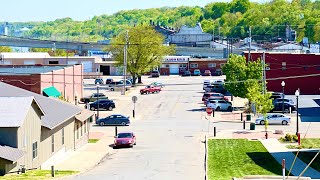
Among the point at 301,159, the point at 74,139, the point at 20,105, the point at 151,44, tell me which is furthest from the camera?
the point at 151,44

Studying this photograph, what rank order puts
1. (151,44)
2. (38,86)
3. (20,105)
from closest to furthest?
(20,105)
(38,86)
(151,44)

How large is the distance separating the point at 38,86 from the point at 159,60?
5251 centimetres

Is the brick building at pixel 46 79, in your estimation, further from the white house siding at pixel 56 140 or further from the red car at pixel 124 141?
the white house siding at pixel 56 140

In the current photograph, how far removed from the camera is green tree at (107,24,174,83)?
380 ft

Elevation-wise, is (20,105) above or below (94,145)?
above

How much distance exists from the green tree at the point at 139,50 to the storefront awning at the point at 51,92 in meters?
41.4

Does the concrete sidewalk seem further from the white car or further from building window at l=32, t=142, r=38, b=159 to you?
building window at l=32, t=142, r=38, b=159

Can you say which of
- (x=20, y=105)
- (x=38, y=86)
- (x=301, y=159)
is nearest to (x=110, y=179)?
(x=20, y=105)

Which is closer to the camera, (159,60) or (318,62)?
(318,62)

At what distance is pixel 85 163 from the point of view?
4638 cm

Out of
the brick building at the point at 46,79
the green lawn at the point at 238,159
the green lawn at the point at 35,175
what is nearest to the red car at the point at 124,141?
the green lawn at the point at 238,159

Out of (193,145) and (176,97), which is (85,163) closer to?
(193,145)

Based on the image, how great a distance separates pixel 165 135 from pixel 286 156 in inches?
593

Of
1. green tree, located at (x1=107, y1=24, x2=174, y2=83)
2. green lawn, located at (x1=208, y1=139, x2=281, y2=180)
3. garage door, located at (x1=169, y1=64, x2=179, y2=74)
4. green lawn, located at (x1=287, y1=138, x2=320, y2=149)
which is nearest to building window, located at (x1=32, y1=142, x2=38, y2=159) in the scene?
green lawn, located at (x1=208, y1=139, x2=281, y2=180)
